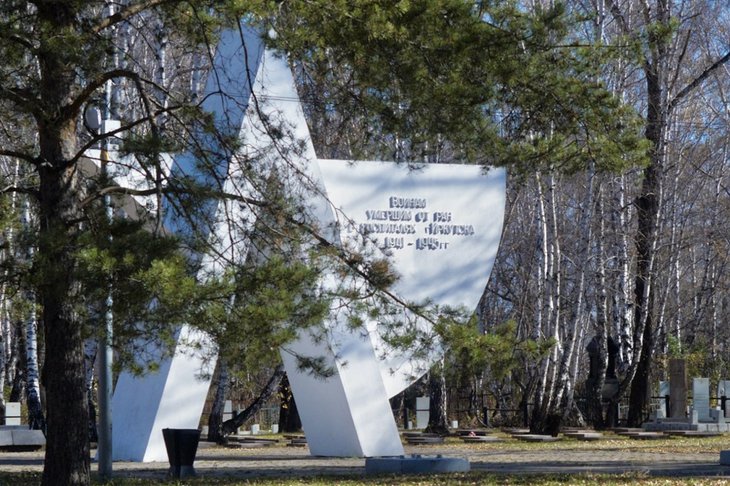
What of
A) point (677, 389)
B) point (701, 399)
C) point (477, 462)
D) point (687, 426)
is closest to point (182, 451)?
point (477, 462)

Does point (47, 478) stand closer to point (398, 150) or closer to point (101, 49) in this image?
point (101, 49)

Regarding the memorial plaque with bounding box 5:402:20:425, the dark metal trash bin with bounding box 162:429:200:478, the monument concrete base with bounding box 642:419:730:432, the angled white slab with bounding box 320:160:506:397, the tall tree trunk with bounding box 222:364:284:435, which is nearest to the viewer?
the dark metal trash bin with bounding box 162:429:200:478

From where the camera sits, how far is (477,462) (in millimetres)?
17359

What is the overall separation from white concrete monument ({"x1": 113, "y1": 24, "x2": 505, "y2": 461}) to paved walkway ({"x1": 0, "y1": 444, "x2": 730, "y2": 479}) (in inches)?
23.8

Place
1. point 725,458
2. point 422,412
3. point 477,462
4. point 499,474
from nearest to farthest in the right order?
1. point 499,474
2. point 725,458
3. point 477,462
4. point 422,412

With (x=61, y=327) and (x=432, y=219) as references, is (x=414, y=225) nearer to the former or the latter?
(x=432, y=219)

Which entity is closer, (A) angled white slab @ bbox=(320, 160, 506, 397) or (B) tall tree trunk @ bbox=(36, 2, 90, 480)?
(B) tall tree trunk @ bbox=(36, 2, 90, 480)

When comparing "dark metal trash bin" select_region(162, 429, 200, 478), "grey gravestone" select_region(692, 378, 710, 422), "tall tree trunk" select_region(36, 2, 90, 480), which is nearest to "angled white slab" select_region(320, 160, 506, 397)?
"dark metal trash bin" select_region(162, 429, 200, 478)

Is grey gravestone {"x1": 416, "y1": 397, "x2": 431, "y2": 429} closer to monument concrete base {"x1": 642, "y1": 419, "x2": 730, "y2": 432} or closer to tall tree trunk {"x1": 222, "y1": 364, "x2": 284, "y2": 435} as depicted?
tall tree trunk {"x1": 222, "y1": 364, "x2": 284, "y2": 435}

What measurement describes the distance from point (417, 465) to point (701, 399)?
14753mm

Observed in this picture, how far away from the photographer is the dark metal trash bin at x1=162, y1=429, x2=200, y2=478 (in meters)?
14.8

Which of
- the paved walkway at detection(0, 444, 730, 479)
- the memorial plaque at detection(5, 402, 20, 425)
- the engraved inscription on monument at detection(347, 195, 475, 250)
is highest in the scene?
the engraved inscription on monument at detection(347, 195, 475, 250)

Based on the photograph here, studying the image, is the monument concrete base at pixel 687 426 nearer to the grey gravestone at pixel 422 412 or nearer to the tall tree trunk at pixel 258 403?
the grey gravestone at pixel 422 412

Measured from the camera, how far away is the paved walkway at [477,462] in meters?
15.5
